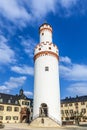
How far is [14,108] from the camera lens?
6688 centimetres

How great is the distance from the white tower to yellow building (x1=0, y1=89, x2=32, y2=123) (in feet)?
91.0

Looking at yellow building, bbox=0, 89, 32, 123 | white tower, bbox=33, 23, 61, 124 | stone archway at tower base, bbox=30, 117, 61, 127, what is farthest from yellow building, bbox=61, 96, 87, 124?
stone archway at tower base, bbox=30, 117, 61, 127

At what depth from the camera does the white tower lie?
37.8m

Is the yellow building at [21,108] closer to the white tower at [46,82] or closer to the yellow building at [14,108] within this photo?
the yellow building at [14,108]

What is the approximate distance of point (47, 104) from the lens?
3762cm

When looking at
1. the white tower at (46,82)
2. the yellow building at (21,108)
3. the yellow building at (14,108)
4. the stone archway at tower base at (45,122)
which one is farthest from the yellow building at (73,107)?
the stone archway at tower base at (45,122)

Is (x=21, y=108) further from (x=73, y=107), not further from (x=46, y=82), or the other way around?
(x=46, y=82)

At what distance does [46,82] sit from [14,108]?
3261cm

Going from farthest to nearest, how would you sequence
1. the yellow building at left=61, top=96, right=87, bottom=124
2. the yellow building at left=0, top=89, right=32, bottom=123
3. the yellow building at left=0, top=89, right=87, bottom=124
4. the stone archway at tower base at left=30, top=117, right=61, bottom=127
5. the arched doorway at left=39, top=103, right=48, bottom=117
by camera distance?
the yellow building at left=61, top=96, right=87, bottom=124, the yellow building at left=0, top=89, right=87, bottom=124, the yellow building at left=0, top=89, right=32, bottom=123, the arched doorway at left=39, top=103, right=48, bottom=117, the stone archway at tower base at left=30, top=117, right=61, bottom=127

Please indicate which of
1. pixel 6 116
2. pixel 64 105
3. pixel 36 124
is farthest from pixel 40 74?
pixel 64 105

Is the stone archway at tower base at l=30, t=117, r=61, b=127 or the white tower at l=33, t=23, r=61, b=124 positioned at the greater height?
the white tower at l=33, t=23, r=61, b=124

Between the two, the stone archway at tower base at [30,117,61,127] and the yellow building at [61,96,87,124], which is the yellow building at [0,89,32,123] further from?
the stone archway at tower base at [30,117,61,127]

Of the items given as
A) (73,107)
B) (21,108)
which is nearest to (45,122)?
(21,108)

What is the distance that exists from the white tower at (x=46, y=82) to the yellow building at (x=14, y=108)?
27.7m
